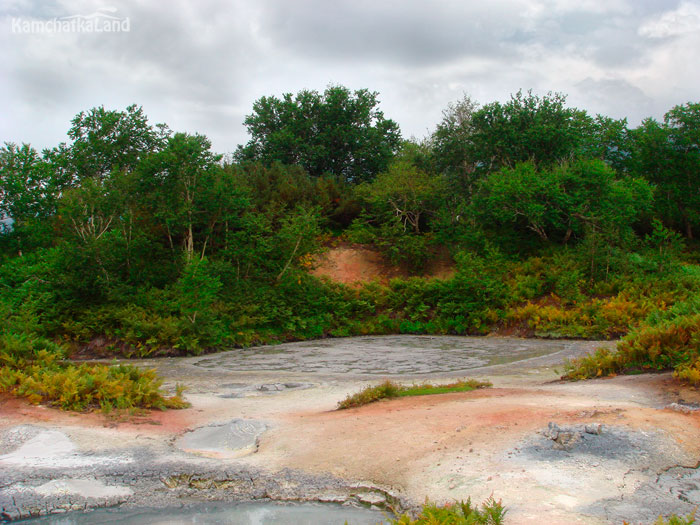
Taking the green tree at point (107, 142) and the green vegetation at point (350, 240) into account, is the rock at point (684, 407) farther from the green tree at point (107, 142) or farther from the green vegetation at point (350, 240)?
the green tree at point (107, 142)

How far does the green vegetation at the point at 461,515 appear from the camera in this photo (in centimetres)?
479

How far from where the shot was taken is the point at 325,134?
39594mm

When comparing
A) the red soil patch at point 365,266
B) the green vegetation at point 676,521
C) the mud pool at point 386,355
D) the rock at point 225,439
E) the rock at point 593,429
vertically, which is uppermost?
the red soil patch at point 365,266

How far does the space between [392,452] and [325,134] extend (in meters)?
34.8

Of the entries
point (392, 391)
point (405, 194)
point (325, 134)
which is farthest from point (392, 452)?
point (325, 134)

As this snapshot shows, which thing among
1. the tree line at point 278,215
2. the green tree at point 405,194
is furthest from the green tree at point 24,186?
the green tree at point 405,194

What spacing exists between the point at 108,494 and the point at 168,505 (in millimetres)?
656

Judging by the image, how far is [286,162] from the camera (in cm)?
4000

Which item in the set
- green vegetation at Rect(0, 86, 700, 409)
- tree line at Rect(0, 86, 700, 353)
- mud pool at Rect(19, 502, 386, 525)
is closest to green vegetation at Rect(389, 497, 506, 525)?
mud pool at Rect(19, 502, 386, 525)

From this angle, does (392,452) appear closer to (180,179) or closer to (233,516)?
(233,516)

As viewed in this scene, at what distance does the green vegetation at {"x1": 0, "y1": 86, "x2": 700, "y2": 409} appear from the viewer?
63.3ft

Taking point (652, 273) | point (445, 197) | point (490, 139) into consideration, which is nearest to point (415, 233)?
point (445, 197)

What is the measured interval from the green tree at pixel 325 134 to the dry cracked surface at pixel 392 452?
30.7 meters

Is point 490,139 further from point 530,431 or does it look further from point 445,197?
point 530,431
